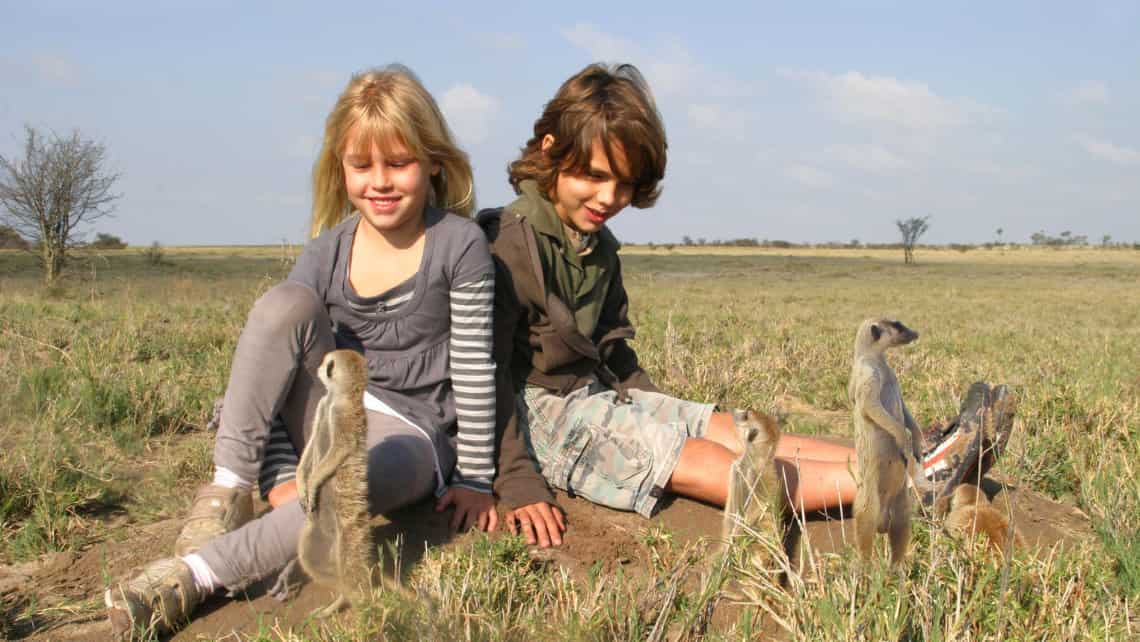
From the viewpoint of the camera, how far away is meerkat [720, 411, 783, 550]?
8.93 feet

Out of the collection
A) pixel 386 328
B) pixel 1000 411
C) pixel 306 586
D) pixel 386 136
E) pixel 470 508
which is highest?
pixel 386 136

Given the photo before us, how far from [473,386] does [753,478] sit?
3.89 feet

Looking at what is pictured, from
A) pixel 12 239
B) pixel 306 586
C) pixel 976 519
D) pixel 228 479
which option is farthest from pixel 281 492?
pixel 12 239

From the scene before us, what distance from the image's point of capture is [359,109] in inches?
134

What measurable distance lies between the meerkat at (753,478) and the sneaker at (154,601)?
1.68 m

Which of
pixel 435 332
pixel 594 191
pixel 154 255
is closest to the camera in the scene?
pixel 435 332

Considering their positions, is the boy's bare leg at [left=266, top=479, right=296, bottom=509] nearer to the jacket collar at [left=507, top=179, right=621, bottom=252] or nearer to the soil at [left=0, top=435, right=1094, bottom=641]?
the soil at [left=0, top=435, right=1094, bottom=641]

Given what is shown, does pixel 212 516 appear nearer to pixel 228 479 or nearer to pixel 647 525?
pixel 228 479

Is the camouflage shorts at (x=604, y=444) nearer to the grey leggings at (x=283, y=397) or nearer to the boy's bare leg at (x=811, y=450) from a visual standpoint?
the boy's bare leg at (x=811, y=450)

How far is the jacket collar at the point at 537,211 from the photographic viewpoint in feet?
12.6

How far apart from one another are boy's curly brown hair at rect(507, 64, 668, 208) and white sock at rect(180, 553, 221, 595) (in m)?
2.09

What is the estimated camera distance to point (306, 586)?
2859 millimetres

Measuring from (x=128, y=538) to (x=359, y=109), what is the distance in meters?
1.94

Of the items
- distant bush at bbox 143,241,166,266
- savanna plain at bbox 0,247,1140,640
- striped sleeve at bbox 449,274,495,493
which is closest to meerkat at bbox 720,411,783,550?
savanna plain at bbox 0,247,1140,640
